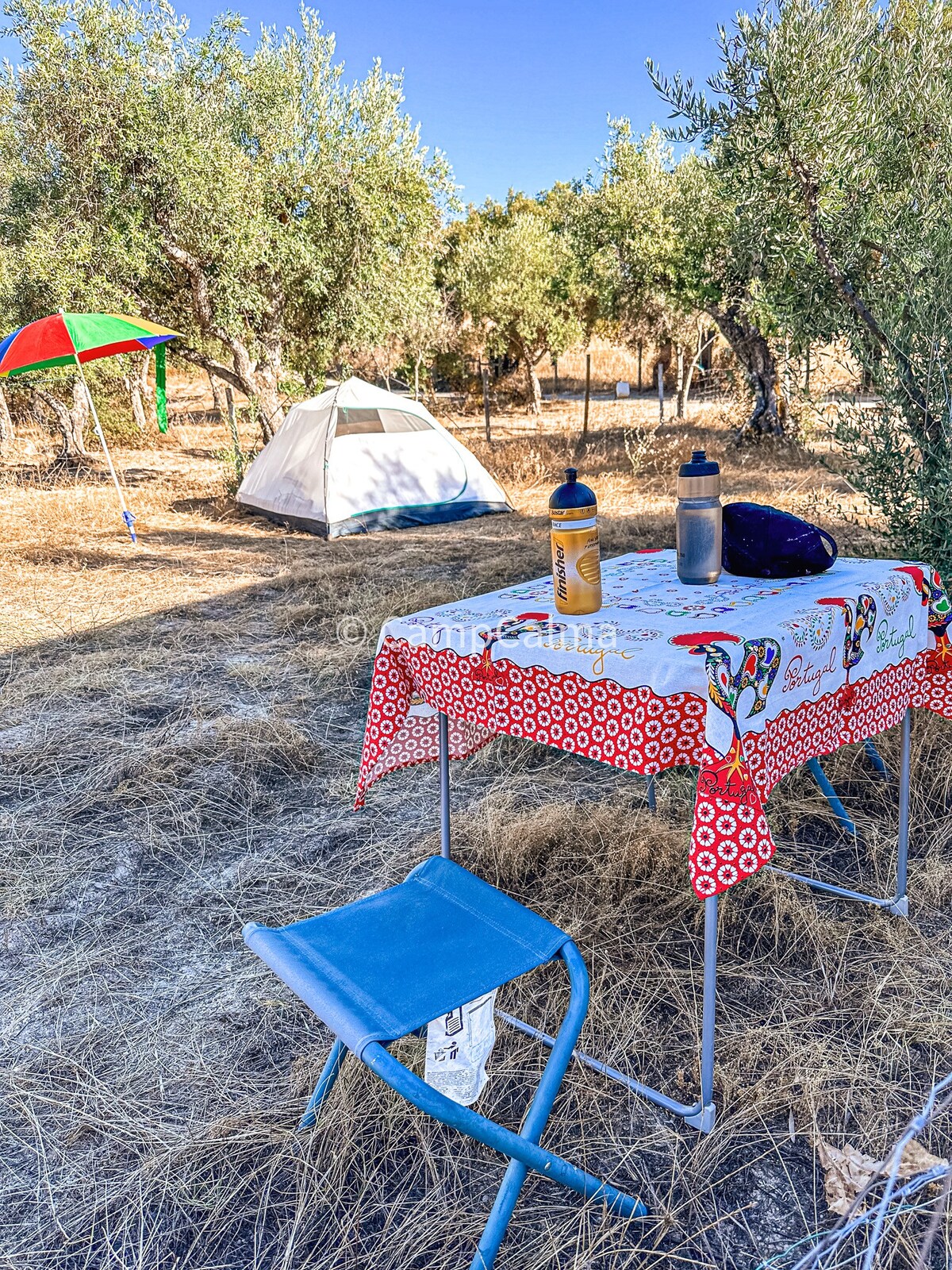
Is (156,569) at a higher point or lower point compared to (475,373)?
lower

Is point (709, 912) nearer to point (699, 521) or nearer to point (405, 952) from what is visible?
point (405, 952)

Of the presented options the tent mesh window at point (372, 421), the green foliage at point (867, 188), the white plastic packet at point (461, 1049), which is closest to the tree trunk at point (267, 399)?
the tent mesh window at point (372, 421)

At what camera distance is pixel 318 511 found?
8.34 m

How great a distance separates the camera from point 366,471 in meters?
8.49

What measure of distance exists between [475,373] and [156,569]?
14.8 meters

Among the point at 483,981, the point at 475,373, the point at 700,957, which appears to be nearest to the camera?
the point at 483,981

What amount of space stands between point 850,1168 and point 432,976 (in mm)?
885

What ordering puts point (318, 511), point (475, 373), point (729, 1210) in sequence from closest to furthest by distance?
point (729, 1210) → point (318, 511) → point (475, 373)

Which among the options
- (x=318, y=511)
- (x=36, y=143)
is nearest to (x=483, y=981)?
(x=318, y=511)

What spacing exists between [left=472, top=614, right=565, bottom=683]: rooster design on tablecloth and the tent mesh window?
22.6 ft

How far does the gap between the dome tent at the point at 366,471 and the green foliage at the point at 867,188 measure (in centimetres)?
530

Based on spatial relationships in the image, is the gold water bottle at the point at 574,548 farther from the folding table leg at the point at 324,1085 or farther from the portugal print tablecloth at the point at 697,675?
the folding table leg at the point at 324,1085

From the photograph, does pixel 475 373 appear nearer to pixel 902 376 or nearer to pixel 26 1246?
pixel 902 376

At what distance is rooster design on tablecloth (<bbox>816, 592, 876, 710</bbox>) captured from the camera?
1.84 metres
